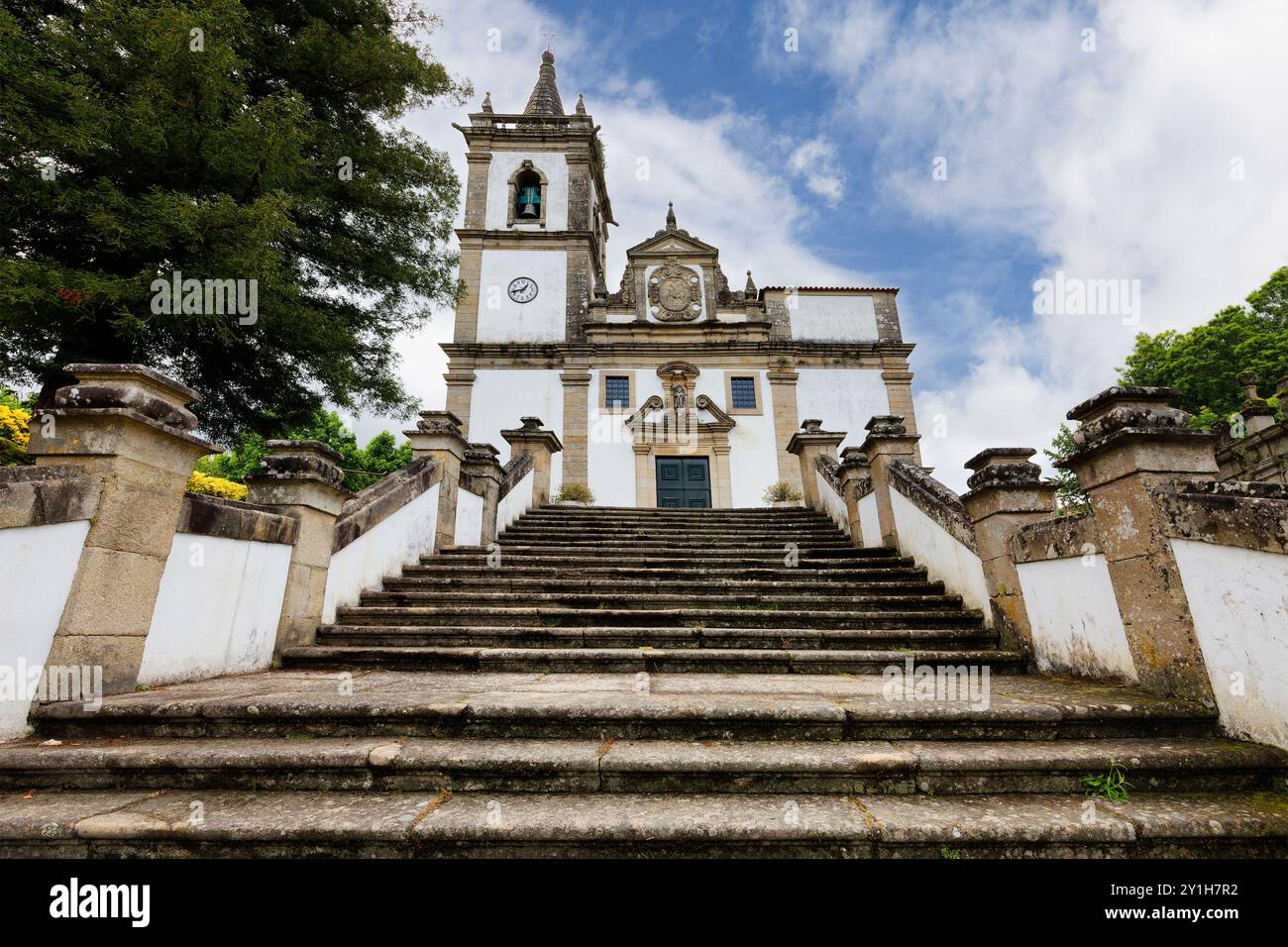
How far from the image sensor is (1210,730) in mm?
2652

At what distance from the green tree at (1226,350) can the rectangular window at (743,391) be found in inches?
664

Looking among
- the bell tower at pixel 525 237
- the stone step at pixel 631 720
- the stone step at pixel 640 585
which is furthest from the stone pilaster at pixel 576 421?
the stone step at pixel 631 720

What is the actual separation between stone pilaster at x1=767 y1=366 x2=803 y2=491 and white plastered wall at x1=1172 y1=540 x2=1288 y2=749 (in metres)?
13.1

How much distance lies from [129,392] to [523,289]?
1719 centimetres

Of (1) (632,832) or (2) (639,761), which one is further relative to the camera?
(2) (639,761)

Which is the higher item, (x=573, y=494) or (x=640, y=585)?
(x=573, y=494)

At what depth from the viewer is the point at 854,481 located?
25.4 ft

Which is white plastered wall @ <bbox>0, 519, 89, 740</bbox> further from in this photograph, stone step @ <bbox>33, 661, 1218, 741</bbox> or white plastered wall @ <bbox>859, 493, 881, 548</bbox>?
white plastered wall @ <bbox>859, 493, 881, 548</bbox>

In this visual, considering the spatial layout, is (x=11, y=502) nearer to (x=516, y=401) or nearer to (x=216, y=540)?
(x=216, y=540)

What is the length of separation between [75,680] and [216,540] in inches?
41.3

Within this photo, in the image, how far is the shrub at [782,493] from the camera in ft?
50.6

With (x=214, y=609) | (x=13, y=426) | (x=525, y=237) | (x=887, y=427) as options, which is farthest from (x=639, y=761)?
(x=525, y=237)

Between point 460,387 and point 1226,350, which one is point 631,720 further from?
point 1226,350

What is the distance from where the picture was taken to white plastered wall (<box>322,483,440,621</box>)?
4898 mm
